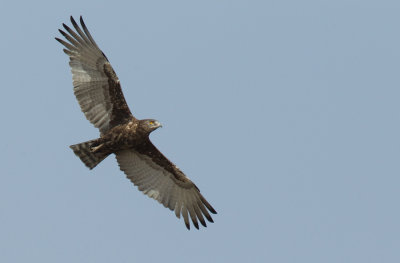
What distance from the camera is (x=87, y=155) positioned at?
71.9 ft

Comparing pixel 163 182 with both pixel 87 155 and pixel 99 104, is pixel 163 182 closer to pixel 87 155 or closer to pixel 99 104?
pixel 87 155

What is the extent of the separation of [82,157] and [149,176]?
72.4 inches

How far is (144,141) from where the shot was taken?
862 inches

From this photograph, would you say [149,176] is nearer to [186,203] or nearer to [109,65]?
[186,203]

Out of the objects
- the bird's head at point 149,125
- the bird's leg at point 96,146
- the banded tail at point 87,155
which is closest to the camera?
the bird's head at point 149,125

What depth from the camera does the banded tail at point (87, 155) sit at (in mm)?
21797

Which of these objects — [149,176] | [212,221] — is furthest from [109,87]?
[212,221]

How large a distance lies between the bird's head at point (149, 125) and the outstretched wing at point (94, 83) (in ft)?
1.40

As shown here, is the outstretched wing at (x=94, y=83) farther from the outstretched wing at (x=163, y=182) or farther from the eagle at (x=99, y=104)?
the outstretched wing at (x=163, y=182)

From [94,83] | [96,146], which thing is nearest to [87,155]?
[96,146]

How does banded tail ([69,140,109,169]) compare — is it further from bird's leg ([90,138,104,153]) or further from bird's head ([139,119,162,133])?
bird's head ([139,119,162,133])

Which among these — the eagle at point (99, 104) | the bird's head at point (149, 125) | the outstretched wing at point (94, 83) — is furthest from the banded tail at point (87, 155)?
the bird's head at point (149, 125)

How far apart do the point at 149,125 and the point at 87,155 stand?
5.75 ft

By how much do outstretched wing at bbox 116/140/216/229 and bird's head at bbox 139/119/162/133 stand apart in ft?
2.95
